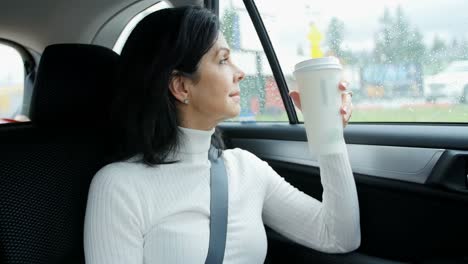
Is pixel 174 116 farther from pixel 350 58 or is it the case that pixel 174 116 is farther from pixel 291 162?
pixel 350 58

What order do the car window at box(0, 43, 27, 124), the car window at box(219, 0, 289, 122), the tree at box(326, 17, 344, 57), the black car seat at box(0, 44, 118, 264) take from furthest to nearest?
the car window at box(0, 43, 27, 124) < the car window at box(219, 0, 289, 122) < the tree at box(326, 17, 344, 57) < the black car seat at box(0, 44, 118, 264)

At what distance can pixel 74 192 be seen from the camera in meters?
1.23

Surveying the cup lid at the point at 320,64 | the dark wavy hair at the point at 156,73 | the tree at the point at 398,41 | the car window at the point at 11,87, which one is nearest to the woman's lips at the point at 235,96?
the dark wavy hair at the point at 156,73

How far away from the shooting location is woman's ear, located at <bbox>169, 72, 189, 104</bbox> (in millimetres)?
1257

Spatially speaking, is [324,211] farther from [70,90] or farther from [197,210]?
[70,90]

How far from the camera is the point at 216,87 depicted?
1.23 m

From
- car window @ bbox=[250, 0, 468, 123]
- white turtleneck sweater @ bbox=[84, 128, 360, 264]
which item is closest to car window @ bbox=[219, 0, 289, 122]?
car window @ bbox=[250, 0, 468, 123]

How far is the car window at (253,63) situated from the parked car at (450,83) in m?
0.75

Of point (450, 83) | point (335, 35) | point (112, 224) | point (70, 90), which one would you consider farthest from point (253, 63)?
point (112, 224)

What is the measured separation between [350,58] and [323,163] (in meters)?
0.75

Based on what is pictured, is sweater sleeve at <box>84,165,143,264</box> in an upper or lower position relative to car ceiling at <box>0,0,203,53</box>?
lower

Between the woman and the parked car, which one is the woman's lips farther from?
the parked car

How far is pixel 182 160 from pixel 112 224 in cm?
28

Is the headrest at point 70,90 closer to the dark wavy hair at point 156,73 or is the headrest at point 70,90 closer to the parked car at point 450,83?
the dark wavy hair at point 156,73
